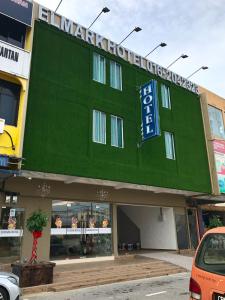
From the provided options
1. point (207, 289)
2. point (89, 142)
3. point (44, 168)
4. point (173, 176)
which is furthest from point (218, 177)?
point (207, 289)

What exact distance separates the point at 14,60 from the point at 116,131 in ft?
23.9

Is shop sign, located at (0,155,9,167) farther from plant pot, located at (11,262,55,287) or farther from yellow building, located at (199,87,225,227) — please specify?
yellow building, located at (199,87,225,227)

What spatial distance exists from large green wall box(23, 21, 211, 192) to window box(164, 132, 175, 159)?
366mm

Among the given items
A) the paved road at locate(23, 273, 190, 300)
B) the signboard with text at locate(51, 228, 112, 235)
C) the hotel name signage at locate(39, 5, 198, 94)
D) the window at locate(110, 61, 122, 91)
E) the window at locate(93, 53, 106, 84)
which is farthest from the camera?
the window at locate(110, 61, 122, 91)

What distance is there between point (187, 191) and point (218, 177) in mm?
3842

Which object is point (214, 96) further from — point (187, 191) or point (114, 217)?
point (114, 217)

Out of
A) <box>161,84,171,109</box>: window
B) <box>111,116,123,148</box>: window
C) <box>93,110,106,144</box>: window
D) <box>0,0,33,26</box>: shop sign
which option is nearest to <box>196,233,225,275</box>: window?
<box>93,110,106,144</box>: window

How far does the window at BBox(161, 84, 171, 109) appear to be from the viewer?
22.8 m

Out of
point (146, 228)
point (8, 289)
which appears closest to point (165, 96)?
point (146, 228)

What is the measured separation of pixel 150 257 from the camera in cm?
1912

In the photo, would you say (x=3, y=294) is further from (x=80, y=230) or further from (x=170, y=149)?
(x=170, y=149)

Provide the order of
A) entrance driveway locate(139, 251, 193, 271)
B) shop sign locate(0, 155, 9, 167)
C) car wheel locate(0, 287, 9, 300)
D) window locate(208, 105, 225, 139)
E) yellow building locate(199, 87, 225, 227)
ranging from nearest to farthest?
car wheel locate(0, 287, 9, 300) → shop sign locate(0, 155, 9, 167) → entrance driveway locate(139, 251, 193, 271) → yellow building locate(199, 87, 225, 227) → window locate(208, 105, 225, 139)

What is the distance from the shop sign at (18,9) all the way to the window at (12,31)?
33 centimetres

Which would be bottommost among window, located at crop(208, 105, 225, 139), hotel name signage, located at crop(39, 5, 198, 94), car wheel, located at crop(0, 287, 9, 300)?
car wheel, located at crop(0, 287, 9, 300)
